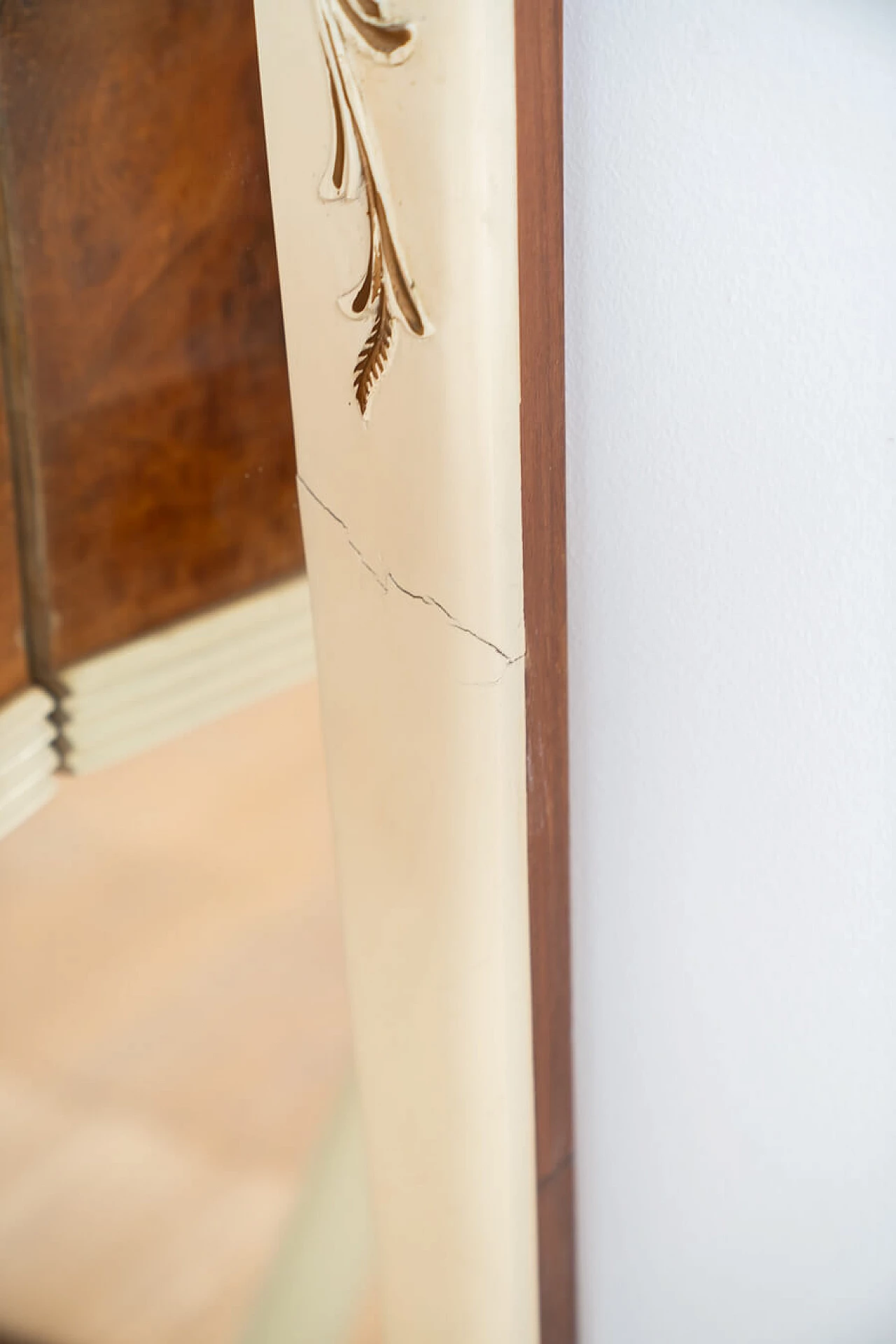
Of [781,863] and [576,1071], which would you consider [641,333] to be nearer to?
[781,863]

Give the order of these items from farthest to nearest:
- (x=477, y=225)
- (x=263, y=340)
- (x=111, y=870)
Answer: (x=111, y=870)
(x=263, y=340)
(x=477, y=225)

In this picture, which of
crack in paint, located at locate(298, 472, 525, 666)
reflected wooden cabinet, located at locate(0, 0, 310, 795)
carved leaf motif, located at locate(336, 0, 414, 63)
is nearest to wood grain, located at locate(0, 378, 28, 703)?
reflected wooden cabinet, located at locate(0, 0, 310, 795)

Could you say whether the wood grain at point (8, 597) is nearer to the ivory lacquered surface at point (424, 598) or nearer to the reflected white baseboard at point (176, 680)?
the reflected white baseboard at point (176, 680)

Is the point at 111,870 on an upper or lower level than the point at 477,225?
lower

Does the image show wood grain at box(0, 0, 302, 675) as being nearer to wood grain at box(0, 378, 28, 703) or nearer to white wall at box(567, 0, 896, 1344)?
wood grain at box(0, 378, 28, 703)

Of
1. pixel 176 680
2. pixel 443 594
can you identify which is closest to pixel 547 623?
pixel 443 594

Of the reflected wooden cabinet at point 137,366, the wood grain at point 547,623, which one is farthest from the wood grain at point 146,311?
the wood grain at point 547,623

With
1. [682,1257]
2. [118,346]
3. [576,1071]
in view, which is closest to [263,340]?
[118,346]
